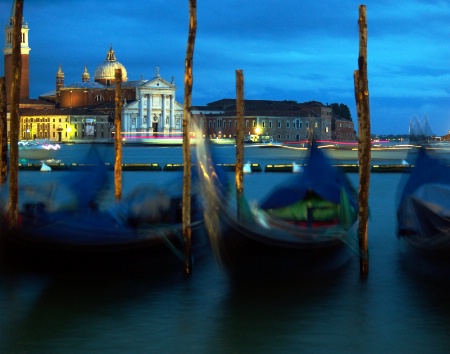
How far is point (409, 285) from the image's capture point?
7559 mm

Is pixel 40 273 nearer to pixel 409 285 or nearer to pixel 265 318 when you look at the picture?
pixel 265 318

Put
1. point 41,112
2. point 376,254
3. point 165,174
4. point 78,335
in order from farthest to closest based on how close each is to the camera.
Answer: point 41,112
point 165,174
point 376,254
point 78,335

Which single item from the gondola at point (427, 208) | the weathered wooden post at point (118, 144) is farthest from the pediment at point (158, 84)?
the gondola at point (427, 208)

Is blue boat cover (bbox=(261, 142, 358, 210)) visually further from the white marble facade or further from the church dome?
the church dome

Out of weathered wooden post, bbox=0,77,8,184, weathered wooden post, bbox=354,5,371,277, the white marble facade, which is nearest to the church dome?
the white marble facade

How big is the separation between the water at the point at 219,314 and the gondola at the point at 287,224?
16cm

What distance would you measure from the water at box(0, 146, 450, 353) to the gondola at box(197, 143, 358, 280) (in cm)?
16

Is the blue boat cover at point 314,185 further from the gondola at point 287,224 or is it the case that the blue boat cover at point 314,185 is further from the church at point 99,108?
the church at point 99,108

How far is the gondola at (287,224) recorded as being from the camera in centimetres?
706

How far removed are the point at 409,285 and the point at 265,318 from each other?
1734 millimetres

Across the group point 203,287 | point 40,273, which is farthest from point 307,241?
point 40,273

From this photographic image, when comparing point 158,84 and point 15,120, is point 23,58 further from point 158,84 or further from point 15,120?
point 15,120

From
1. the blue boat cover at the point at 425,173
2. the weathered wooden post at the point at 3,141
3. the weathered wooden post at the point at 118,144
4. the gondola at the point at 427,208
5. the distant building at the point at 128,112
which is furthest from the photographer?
the distant building at the point at 128,112

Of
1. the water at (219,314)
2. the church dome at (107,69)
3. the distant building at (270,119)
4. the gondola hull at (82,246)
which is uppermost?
the church dome at (107,69)
